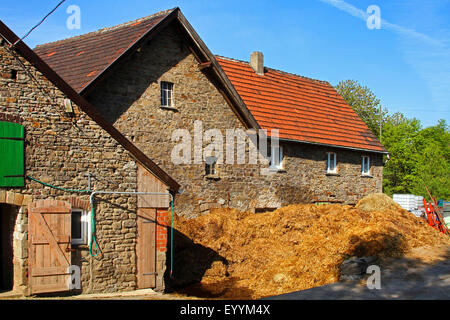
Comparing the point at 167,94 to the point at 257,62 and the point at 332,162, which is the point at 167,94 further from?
the point at 332,162

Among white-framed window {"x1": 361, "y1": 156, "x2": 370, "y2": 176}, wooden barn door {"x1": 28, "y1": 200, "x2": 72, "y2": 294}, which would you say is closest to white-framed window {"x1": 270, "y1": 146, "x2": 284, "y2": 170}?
white-framed window {"x1": 361, "y1": 156, "x2": 370, "y2": 176}

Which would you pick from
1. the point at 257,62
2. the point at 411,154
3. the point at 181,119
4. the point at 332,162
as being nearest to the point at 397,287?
the point at 181,119

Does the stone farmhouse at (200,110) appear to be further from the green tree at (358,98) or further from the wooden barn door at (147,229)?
the green tree at (358,98)

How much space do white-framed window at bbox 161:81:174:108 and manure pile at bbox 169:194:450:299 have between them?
4113 millimetres

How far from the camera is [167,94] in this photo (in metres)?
17.9

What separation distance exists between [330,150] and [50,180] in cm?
1550

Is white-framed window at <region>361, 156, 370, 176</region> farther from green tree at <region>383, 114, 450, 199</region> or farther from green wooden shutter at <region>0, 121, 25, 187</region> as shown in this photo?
green wooden shutter at <region>0, 121, 25, 187</region>

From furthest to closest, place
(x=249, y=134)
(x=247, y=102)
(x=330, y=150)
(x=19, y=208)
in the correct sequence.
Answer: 1. (x=330, y=150)
2. (x=247, y=102)
3. (x=249, y=134)
4. (x=19, y=208)

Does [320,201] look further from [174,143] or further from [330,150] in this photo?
[174,143]

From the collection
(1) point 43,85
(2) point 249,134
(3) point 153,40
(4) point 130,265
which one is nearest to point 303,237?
(2) point 249,134

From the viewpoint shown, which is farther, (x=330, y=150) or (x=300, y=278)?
(x=330, y=150)

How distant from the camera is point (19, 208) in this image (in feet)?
38.2

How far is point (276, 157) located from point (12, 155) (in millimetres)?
12494

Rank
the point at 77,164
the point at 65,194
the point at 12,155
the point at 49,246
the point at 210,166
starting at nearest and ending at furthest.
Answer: the point at 12,155, the point at 49,246, the point at 65,194, the point at 77,164, the point at 210,166
